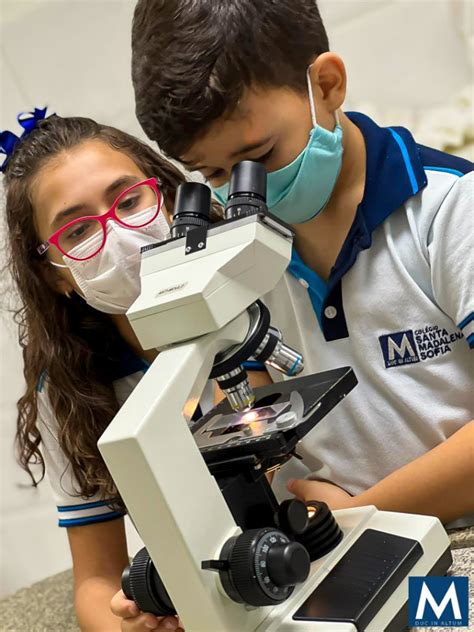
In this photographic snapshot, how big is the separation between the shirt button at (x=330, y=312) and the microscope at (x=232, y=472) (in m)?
0.28

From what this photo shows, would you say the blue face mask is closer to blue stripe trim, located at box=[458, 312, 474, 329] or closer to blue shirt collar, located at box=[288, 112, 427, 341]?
blue shirt collar, located at box=[288, 112, 427, 341]

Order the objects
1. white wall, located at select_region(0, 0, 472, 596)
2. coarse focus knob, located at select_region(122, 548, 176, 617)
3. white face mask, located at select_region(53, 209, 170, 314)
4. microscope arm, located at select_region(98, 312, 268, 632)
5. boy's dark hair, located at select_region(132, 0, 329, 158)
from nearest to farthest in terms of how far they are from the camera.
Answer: microscope arm, located at select_region(98, 312, 268, 632)
coarse focus knob, located at select_region(122, 548, 176, 617)
boy's dark hair, located at select_region(132, 0, 329, 158)
white face mask, located at select_region(53, 209, 170, 314)
white wall, located at select_region(0, 0, 472, 596)

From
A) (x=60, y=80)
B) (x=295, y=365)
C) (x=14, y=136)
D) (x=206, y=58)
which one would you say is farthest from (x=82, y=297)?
(x=60, y=80)

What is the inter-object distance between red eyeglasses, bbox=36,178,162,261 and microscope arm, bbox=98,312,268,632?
0.59m

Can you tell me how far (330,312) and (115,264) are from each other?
370 millimetres

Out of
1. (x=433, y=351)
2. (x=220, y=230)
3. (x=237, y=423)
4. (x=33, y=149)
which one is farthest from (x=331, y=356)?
(x=33, y=149)

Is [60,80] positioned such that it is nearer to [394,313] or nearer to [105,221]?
[105,221]

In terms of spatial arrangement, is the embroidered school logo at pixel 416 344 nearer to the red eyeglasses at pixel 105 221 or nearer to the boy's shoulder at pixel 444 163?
the boy's shoulder at pixel 444 163

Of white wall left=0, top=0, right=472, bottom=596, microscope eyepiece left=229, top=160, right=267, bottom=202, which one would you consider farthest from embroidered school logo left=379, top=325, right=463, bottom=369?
white wall left=0, top=0, right=472, bottom=596

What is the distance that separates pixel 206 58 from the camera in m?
0.98

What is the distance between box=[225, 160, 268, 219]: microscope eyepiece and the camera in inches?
32.1

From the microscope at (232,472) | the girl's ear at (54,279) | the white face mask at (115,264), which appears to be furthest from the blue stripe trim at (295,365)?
the girl's ear at (54,279)

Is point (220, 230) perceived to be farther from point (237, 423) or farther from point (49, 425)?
point (49, 425)

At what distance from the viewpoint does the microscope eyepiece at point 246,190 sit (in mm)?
815
